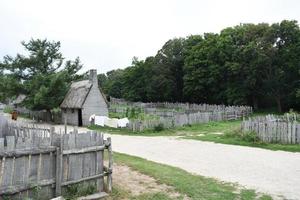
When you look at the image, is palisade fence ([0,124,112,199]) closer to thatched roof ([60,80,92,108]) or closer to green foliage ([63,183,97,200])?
green foliage ([63,183,97,200])

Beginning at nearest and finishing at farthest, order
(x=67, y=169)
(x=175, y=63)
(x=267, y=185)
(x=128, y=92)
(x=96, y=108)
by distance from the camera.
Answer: (x=67, y=169)
(x=267, y=185)
(x=96, y=108)
(x=175, y=63)
(x=128, y=92)

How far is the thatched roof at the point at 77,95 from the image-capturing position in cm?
4708

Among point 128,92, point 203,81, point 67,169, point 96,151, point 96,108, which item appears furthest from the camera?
point 128,92

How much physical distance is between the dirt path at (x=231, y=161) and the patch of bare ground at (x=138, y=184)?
2.81 meters

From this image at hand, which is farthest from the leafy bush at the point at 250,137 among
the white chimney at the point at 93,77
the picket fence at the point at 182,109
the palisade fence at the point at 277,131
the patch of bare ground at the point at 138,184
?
the white chimney at the point at 93,77

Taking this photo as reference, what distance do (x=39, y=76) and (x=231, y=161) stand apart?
112ft

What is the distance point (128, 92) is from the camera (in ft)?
341

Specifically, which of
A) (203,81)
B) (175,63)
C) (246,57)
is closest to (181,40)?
(175,63)

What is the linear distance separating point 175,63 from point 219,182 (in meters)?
73.9

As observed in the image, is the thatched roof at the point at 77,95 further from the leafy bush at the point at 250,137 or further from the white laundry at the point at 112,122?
the leafy bush at the point at 250,137

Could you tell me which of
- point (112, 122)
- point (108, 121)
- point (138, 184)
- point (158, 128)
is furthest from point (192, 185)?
point (108, 121)

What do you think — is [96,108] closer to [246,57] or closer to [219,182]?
[246,57]

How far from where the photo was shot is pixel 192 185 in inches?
536

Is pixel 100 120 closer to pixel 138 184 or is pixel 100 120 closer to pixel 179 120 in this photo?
pixel 179 120
